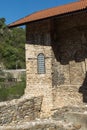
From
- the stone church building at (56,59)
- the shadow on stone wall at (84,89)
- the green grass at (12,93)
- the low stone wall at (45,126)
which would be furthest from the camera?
the green grass at (12,93)

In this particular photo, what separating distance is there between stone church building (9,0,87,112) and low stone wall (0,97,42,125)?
614 millimetres

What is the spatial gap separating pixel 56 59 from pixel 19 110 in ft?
11.9

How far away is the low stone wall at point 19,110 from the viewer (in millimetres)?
11250

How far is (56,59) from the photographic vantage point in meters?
14.7

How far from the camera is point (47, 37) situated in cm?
1460

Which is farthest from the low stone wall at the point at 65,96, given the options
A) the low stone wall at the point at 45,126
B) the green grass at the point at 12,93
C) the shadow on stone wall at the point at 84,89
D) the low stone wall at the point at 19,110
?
the green grass at the point at 12,93

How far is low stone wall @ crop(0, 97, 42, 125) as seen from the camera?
1125 cm

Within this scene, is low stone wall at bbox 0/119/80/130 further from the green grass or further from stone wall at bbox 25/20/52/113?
the green grass

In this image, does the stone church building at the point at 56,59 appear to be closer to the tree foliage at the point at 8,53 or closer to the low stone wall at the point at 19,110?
the low stone wall at the point at 19,110

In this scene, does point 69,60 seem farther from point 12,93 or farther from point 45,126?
point 12,93

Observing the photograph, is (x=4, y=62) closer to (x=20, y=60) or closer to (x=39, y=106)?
(x=20, y=60)

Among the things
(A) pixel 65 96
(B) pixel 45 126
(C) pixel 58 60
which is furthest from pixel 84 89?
(B) pixel 45 126

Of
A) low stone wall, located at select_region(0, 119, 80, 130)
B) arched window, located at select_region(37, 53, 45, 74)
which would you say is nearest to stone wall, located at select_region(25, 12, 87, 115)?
arched window, located at select_region(37, 53, 45, 74)

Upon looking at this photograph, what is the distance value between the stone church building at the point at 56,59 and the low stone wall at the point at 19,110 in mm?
614
